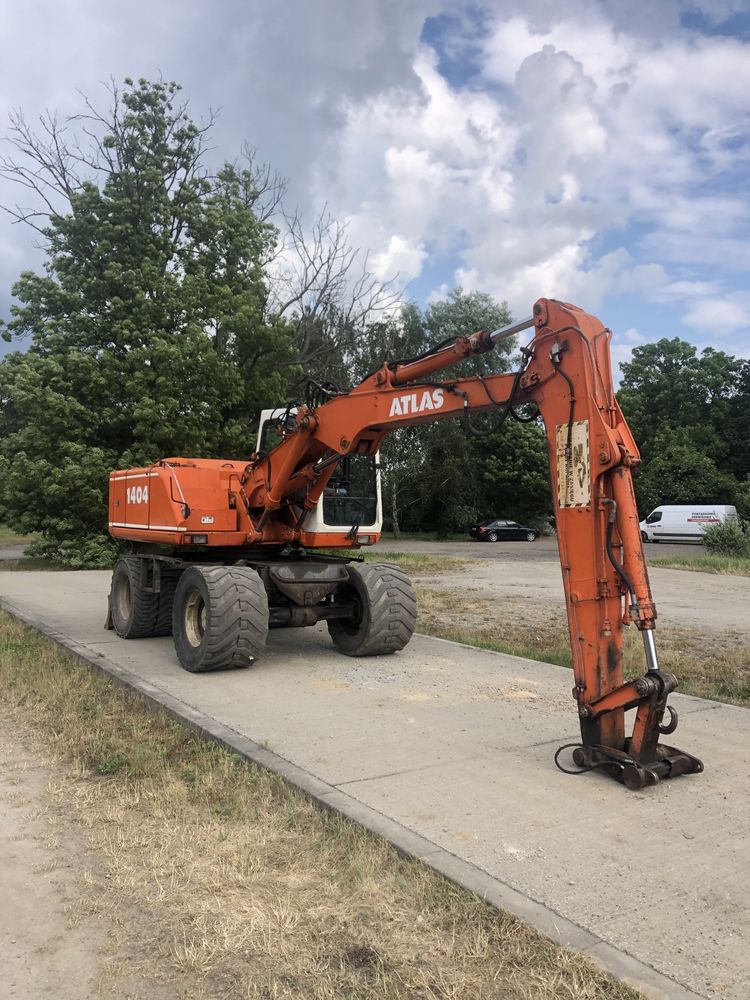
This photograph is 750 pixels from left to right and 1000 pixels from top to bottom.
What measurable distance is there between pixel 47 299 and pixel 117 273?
2305mm

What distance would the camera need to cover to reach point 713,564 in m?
23.6

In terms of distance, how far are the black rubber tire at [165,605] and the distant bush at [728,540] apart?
71.0ft

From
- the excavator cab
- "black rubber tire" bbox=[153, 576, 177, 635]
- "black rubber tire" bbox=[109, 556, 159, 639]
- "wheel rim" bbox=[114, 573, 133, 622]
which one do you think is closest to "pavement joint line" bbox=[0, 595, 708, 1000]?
the excavator cab

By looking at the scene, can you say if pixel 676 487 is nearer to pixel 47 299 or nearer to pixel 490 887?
pixel 47 299

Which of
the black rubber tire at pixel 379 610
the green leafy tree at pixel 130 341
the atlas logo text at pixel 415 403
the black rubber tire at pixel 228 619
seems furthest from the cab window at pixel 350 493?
the green leafy tree at pixel 130 341

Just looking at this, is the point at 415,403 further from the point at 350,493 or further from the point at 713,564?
the point at 713,564

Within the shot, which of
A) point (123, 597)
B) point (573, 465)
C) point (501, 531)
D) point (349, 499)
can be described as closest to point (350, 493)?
point (349, 499)

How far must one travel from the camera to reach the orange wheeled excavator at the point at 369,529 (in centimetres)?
518

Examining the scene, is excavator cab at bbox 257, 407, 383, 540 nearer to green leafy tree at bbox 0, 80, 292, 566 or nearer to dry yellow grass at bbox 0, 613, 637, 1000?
dry yellow grass at bbox 0, 613, 637, 1000

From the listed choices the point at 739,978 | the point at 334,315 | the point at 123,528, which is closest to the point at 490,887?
the point at 739,978

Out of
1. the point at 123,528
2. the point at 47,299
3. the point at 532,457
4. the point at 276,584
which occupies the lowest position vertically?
the point at 276,584

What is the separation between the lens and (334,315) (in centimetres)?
2906

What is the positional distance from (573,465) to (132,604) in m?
6.91

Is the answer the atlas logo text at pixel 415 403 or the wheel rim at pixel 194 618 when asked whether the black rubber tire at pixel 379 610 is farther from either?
the atlas logo text at pixel 415 403
